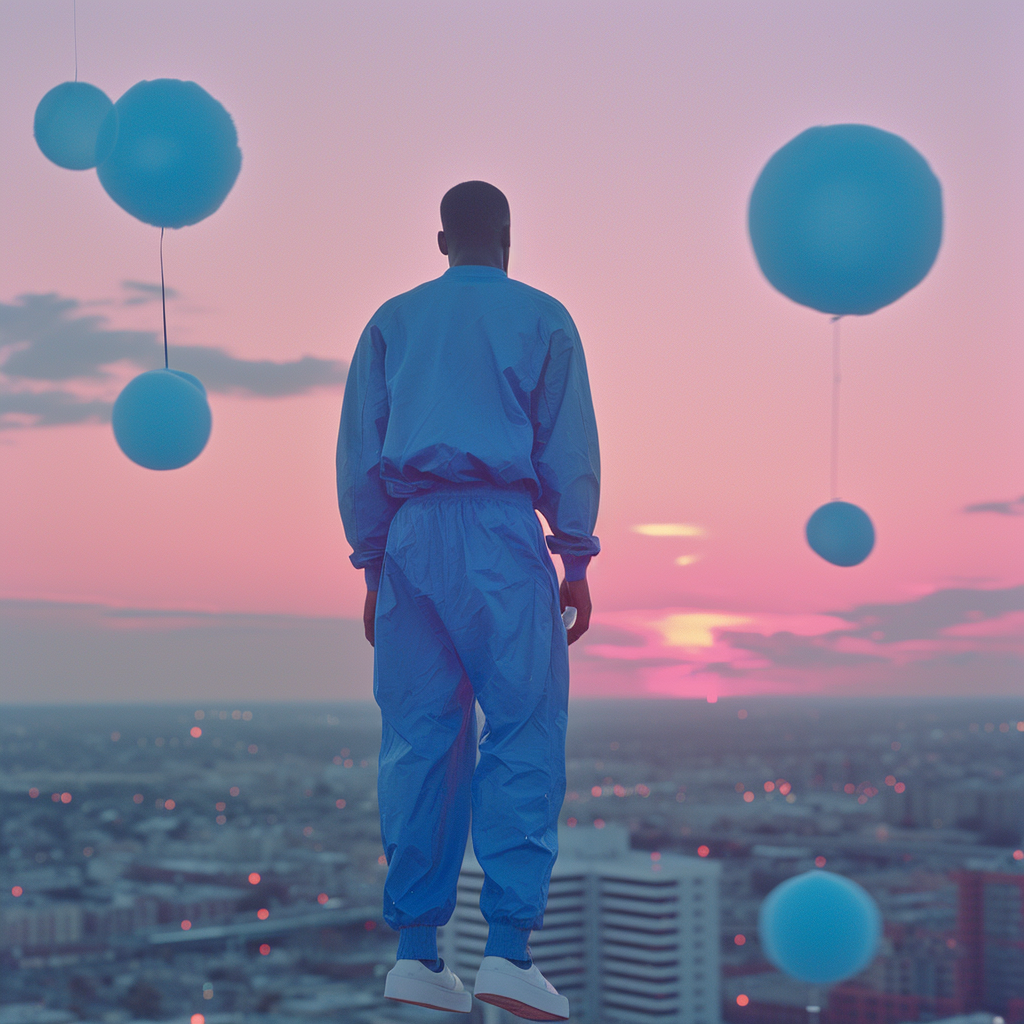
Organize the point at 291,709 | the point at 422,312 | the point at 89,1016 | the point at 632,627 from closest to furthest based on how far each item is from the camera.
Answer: the point at 422,312 → the point at 632,627 → the point at 89,1016 → the point at 291,709

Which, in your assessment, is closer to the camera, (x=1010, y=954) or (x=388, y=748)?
(x=388, y=748)

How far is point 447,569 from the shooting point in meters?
1.89

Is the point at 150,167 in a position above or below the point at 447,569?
→ above

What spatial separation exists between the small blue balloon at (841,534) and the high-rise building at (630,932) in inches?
283

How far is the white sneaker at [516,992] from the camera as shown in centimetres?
178

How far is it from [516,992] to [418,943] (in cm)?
19

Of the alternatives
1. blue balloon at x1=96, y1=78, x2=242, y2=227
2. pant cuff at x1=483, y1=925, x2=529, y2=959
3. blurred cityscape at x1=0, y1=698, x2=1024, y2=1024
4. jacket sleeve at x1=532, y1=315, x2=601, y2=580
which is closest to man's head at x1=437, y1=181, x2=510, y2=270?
jacket sleeve at x1=532, y1=315, x2=601, y2=580

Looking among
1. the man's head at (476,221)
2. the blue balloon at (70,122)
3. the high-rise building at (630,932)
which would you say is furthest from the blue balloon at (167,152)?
the high-rise building at (630,932)

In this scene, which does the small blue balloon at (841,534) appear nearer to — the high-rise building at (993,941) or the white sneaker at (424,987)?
the white sneaker at (424,987)

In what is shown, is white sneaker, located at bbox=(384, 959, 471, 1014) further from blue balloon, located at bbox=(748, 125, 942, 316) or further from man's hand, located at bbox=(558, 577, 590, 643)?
blue balloon, located at bbox=(748, 125, 942, 316)

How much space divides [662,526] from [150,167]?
600cm

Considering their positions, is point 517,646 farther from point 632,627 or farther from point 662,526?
point 662,526

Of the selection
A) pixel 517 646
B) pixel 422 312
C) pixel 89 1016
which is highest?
pixel 422 312

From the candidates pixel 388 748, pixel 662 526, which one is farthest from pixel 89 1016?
pixel 388 748
